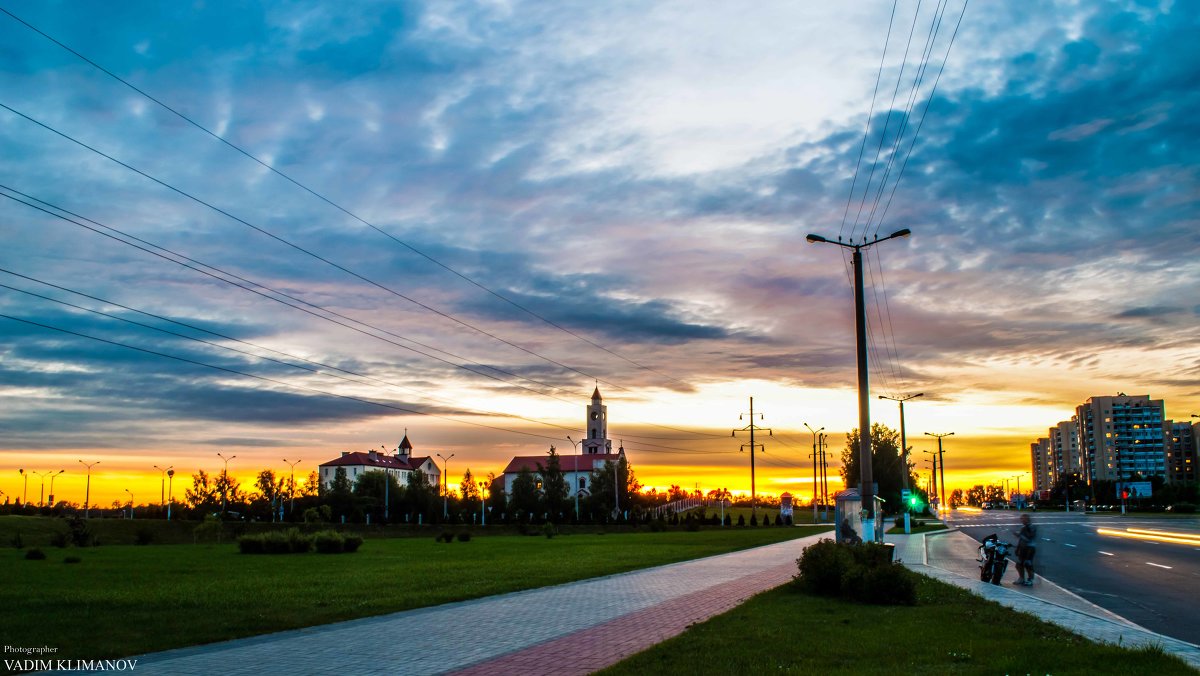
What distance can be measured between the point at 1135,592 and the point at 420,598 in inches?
612

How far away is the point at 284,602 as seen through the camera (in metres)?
16.9

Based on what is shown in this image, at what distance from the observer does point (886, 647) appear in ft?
34.4

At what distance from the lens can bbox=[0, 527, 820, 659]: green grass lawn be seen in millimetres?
12797

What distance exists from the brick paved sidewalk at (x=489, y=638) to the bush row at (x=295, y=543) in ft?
73.7

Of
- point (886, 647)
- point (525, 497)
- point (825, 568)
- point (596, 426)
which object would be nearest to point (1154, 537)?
point (825, 568)

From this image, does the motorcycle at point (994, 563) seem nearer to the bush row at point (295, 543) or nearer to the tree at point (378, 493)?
the bush row at point (295, 543)

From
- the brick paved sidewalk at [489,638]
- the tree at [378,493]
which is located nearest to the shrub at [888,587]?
the brick paved sidewalk at [489,638]

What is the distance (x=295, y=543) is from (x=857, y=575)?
30567 millimetres

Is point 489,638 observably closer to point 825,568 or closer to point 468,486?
point 825,568

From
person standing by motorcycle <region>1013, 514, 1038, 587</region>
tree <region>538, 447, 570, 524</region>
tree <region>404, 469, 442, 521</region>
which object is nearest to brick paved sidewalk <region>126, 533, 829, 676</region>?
person standing by motorcycle <region>1013, 514, 1038, 587</region>

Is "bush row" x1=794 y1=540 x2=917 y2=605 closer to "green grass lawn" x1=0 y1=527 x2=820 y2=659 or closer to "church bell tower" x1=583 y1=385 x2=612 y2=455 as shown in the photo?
"green grass lawn" x1=0 y1=527 x2=820 y2=659

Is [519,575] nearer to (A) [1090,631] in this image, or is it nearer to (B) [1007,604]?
(B) [1007,604]

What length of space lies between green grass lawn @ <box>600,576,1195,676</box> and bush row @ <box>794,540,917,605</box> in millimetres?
738

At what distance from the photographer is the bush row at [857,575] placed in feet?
50.5
